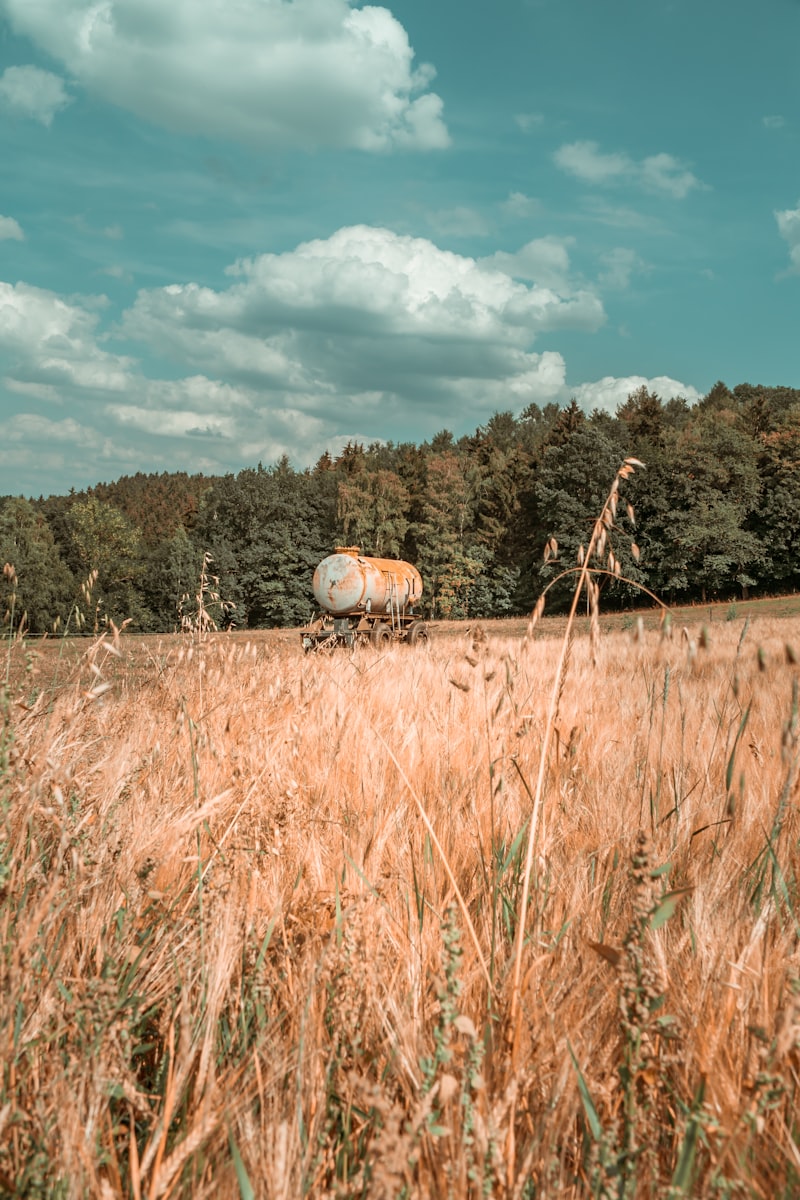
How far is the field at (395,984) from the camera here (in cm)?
96

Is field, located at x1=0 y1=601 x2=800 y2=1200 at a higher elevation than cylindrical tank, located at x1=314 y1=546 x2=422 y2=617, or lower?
lower

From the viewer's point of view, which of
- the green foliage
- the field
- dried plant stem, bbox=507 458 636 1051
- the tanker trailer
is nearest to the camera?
the field

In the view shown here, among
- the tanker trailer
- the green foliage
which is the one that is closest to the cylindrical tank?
the tanker trailer

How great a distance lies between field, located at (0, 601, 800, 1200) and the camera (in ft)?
3.16

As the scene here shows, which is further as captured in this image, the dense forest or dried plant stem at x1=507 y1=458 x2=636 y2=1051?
the dense forest

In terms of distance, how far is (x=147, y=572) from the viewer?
63250 millimetres

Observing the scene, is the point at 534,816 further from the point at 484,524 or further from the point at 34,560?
the point at 34,560

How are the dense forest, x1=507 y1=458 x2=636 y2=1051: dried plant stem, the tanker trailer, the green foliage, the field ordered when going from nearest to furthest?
1. the field
2. x1=507 y1=458 x2=636 y2=1051: dried plant stem
3. the tanker trailer
4. the green foliage
5. the dense forest

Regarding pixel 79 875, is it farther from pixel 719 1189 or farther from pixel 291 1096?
pixel 719 1189

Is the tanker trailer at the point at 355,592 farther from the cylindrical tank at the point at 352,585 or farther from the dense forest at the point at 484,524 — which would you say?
the dense forest at the point at 484,524

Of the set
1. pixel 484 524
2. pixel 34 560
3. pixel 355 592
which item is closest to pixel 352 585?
pixel 355 592

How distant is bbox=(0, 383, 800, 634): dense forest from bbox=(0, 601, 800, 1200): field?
1395 inches

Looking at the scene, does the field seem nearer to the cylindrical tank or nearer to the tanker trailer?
the tanker trailer

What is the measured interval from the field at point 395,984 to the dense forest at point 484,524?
35.4 m
